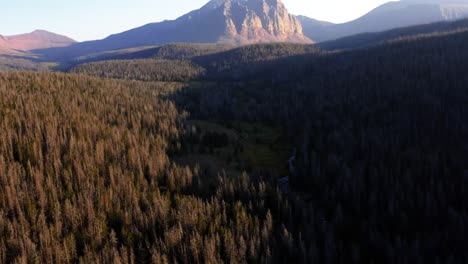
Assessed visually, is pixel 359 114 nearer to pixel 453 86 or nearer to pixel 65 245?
pixel 453 86

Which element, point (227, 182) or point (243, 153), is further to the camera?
point (243, 153)

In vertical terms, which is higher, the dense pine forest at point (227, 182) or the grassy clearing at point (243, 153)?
the dense pine forest at point (227, 182)

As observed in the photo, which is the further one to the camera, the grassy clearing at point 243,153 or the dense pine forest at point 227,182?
the grassy clearing at point 243,153

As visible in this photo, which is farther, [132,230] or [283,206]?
[283,206]

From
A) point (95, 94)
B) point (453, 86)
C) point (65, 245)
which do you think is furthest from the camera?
point (453, 86)

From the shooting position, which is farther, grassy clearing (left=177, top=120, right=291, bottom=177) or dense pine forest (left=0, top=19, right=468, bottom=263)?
grassy clearing (left=177, top=120, right=291, bottom=177)

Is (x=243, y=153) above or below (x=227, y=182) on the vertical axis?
below

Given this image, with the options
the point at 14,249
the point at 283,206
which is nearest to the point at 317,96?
the point at 283,206

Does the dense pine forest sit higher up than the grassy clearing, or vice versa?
the dense pine forest
